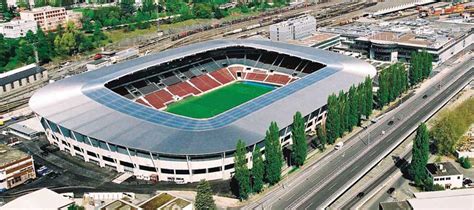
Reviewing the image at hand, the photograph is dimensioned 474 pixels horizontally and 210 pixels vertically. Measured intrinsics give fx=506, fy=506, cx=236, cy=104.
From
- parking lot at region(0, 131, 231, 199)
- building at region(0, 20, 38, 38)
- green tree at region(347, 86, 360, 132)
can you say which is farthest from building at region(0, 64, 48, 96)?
green tree at region(347, 86, 360, 132)

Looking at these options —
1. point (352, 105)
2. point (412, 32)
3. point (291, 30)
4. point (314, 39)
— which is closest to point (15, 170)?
point (352, 105)

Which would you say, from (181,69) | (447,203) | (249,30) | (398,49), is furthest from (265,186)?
(249,30)

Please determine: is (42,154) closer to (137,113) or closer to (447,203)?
(137,113)

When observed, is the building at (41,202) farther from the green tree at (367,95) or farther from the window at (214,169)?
the green tree at (367,95)

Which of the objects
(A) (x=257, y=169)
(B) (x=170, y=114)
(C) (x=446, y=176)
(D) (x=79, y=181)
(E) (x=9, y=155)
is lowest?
(C) (x=446, y=176)

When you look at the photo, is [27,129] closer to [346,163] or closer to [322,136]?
[322,136]

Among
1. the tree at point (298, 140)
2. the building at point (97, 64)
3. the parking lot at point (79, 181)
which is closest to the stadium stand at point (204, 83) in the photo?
the building at point (97, 64)

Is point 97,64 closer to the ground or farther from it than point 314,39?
closer to the ground

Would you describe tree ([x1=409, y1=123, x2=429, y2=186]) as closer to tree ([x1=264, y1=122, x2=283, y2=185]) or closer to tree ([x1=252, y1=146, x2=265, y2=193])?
tree ([x1=264, y1=122, x2=283, y2=185])
